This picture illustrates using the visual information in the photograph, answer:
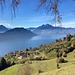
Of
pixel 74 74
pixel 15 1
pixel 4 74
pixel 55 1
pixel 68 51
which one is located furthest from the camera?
pixel 68 51

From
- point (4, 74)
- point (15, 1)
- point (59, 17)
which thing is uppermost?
point (15, 1)

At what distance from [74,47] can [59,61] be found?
1093 inches

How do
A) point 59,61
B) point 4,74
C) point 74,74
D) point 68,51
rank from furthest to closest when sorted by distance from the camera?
point 68,51 < point 4,74 < point 59,61 < point 74,74

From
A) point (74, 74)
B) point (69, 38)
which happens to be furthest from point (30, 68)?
point (69, 38)

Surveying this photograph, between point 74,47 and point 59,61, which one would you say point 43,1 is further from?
point 74,47

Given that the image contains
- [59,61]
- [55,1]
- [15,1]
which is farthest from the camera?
[59,61]

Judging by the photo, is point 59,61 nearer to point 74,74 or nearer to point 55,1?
point 74,74

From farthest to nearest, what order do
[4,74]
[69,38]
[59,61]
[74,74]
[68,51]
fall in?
[69,38], [68,51], [4,74], [59,61], [74,74]

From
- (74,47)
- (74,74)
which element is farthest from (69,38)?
(74,74)

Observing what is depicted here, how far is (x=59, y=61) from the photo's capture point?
197 ft

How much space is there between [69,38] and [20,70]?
6720 centimetres

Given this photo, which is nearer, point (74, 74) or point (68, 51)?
point (74, 74)

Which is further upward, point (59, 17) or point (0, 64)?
point (59, 17)

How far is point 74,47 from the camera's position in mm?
86312
